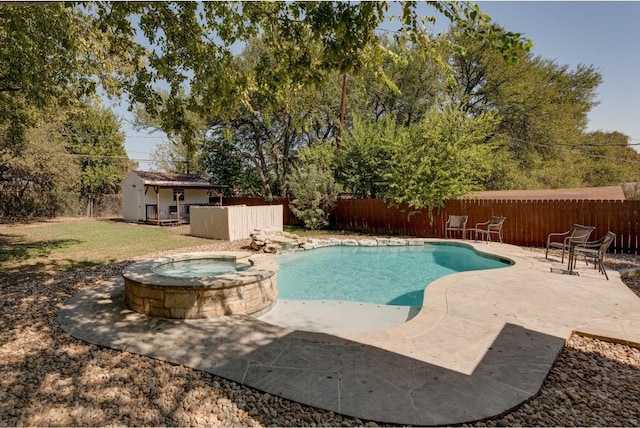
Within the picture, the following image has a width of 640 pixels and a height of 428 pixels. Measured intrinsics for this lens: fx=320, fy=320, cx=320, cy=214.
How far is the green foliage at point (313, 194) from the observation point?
49.0ft

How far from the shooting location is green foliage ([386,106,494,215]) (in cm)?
1216

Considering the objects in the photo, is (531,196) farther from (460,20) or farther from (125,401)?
(125,401)

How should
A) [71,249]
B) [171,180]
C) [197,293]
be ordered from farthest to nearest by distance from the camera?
1. [171,180]
2. [71,249]
3. [197,293]

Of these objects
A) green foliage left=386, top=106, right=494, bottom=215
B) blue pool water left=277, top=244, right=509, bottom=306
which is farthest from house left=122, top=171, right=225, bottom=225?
green foliage left=386, top=106, right=494, bottom=215

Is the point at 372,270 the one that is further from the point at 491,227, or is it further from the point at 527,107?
the point at 527,107

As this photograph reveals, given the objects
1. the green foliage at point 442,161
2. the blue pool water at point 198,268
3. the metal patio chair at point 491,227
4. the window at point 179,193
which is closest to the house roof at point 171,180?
the window at point 179,193

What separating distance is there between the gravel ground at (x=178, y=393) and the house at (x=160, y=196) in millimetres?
17277

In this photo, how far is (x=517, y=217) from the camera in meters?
10.9

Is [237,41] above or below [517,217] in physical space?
above

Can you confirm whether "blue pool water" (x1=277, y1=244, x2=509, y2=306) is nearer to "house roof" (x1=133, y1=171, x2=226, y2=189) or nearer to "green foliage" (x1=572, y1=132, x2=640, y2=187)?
"house roof" (x1=133, y1=171, x2=226, y2=189)

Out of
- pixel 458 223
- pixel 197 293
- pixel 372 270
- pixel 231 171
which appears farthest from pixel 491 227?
pixel 231 171

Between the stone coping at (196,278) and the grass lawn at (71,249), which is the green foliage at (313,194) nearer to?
the grass lawn at (71,249)

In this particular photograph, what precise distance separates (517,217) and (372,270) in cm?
589

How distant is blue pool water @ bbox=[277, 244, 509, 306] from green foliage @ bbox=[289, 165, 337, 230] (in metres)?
4.22
